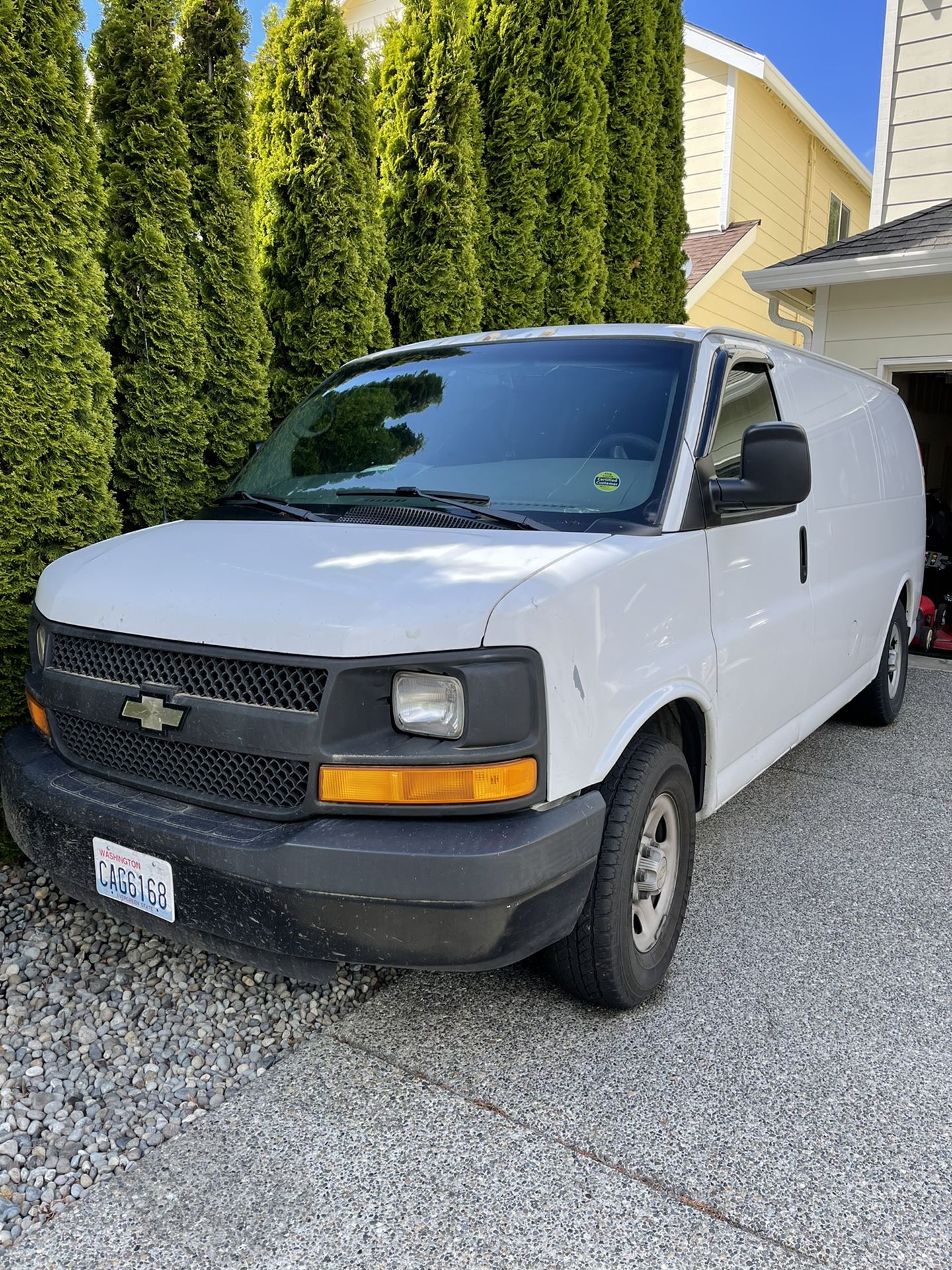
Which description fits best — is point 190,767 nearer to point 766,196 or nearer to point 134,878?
point 134,878

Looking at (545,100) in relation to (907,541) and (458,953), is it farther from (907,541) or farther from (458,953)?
(458,953)

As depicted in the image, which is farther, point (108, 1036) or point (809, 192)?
point (809, 192)

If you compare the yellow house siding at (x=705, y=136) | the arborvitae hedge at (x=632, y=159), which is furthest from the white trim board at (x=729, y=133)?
the arborvitae hedge at (x=632, y=159)

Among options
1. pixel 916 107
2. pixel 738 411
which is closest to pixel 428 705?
pixel 738 411

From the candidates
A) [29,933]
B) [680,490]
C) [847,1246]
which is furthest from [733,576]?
[29,933]

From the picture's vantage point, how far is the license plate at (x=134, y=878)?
2477mm

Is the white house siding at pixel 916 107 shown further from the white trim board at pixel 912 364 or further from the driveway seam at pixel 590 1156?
the driveway seam at pixel 590 1156

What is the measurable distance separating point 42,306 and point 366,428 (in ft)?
4.67

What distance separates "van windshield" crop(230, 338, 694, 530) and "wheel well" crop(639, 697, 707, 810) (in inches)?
24.4

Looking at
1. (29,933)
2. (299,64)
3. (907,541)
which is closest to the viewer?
(29,933)

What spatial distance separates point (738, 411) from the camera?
3498 millimetres

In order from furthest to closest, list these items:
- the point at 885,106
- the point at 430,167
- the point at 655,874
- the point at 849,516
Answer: the point at 885,106 → the point at 430,167 → the point at 849,516 → the point at 655,874

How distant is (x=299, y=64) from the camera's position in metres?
5.54

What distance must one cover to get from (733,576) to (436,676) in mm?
1482
